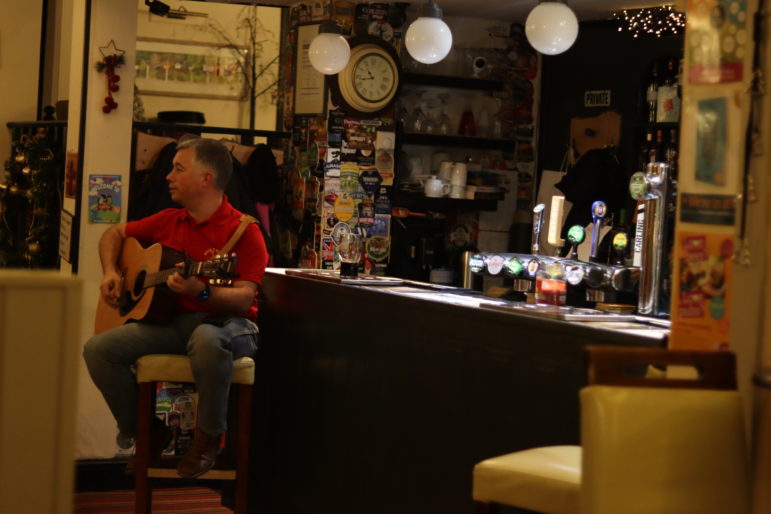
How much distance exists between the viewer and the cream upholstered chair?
217 centimetres

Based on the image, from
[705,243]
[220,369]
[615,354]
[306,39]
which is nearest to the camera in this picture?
[615,354]

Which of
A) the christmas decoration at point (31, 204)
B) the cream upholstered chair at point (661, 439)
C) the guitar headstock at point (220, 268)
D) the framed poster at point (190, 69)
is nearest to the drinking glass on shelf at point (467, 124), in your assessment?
the framed poster at point (190, 69)

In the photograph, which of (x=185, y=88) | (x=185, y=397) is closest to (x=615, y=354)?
(x=185, y=397)

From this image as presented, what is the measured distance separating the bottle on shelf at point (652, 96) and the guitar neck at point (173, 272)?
402 centimetres

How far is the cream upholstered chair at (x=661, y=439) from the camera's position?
217 cm

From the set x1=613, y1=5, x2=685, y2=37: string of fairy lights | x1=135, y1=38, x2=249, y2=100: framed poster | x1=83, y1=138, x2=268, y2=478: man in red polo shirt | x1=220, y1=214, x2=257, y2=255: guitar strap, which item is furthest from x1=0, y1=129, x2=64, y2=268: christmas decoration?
x1=613, y1=5, x2=685, y2=37: string of fairy lights

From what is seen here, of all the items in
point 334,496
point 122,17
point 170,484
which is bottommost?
point 170,484

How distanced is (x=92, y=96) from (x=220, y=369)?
1.89 metres

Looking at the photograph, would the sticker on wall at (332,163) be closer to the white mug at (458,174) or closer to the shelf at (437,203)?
the shelf at (437,203)

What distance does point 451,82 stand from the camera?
299 inches

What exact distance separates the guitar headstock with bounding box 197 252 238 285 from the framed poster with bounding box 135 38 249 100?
4606mm

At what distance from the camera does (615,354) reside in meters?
2.25

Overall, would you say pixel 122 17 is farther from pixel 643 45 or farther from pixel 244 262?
pixel 643 45

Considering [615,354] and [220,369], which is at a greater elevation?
[615,354]
